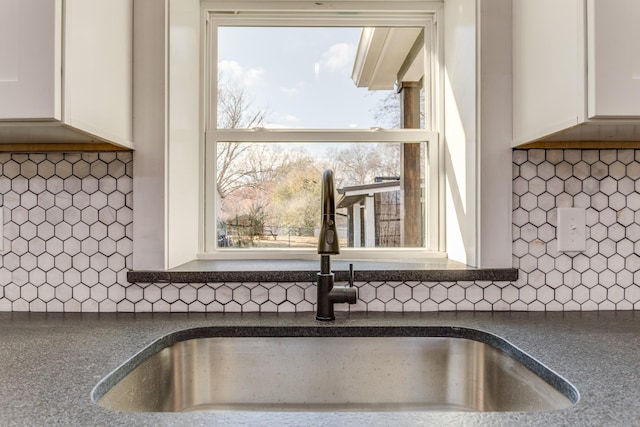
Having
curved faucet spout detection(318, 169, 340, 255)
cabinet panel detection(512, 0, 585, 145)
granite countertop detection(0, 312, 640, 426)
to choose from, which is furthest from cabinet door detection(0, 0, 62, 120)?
cabinet panel detection(512, 0, 585, 145)

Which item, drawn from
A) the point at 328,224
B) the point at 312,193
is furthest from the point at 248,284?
the point at 312,193

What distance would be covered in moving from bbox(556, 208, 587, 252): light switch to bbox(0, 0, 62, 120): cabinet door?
132 cm

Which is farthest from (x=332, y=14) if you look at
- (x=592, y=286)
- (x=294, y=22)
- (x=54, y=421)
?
(x=54, y=421)

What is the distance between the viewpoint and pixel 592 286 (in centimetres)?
119

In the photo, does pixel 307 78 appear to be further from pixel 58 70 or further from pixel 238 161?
pixel 58 70

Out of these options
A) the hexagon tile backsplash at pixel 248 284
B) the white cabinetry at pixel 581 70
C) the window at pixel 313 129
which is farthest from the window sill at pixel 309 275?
the white cabinetry at pixel 581 70

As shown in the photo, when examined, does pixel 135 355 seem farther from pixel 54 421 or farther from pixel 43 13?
pixel 43 13

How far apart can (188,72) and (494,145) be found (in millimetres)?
985

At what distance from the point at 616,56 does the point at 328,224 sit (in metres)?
0.72

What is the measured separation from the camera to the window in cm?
144

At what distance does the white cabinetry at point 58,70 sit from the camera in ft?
2.69

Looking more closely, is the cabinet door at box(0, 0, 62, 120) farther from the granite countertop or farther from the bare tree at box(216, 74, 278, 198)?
the bare tree at box(216, 74, 278, 198)

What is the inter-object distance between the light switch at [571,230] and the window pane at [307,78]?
1.94 feet

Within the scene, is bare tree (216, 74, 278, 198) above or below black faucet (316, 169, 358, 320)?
above
